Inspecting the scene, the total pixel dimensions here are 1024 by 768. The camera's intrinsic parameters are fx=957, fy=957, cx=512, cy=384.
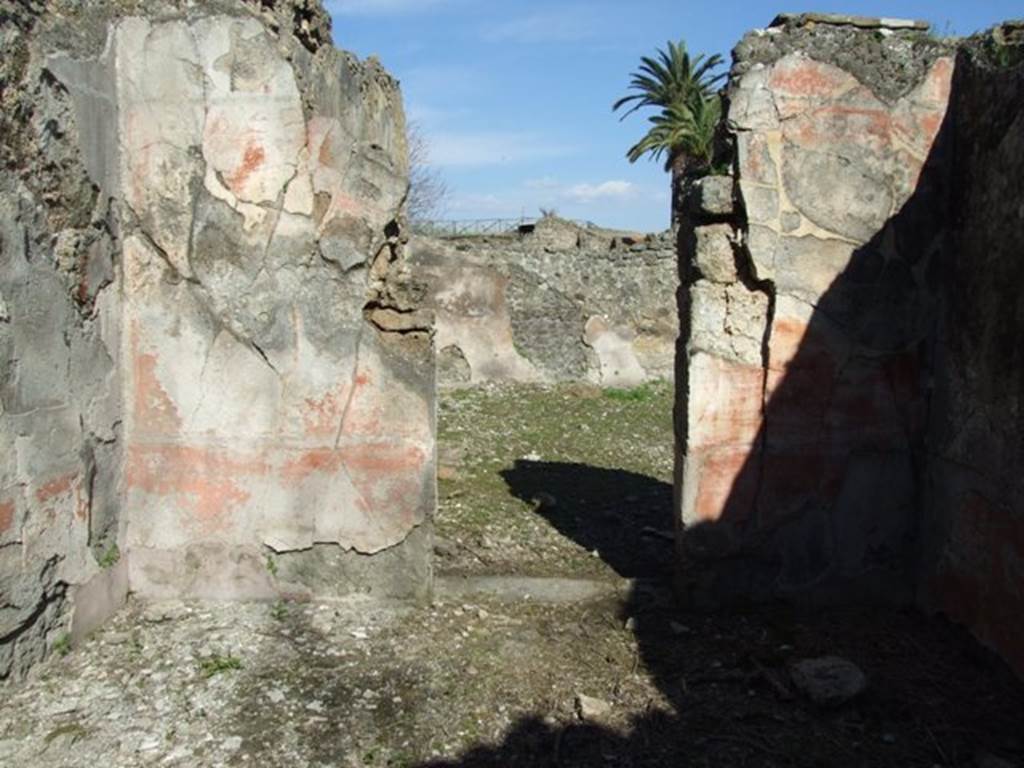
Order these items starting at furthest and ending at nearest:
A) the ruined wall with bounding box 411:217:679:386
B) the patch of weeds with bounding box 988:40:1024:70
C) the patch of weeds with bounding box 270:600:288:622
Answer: the ruined wall with bounding box 411:217:679:386
the patch of weeds with bounding box 270:600:288:622
the patch of weeds with bounding box 988:40:1024:70

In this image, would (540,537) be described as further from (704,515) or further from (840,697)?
(840,697)

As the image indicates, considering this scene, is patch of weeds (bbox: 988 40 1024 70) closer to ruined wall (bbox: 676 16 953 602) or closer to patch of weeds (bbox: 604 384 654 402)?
ruined wall (bbox: 676 16 953 602)

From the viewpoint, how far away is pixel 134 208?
11.0ft

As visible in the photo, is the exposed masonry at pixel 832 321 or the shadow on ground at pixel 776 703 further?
the exposed masonry at pixel 832 321

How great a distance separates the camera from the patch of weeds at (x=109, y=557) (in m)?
3.25

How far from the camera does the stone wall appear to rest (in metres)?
3.29

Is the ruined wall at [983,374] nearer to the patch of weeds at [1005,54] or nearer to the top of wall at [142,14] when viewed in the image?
the patch of weeds at [1005,54]

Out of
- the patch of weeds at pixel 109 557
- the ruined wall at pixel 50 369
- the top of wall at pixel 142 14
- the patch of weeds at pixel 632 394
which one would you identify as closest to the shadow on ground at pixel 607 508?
the patch of weeds at pixel 109 557

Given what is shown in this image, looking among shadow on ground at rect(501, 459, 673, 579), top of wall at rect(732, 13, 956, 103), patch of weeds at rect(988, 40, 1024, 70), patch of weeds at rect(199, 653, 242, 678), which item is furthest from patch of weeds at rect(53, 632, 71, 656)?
patch of weeds at rect(988, 40, 1024, 70)

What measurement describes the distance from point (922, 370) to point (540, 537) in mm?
1835

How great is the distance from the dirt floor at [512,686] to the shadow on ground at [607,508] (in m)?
0.13

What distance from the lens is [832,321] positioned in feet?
11.5

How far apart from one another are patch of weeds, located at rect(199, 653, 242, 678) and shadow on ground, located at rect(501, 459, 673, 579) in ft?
5.39

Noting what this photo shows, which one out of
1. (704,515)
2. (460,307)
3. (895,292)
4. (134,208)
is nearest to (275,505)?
(134,208)
